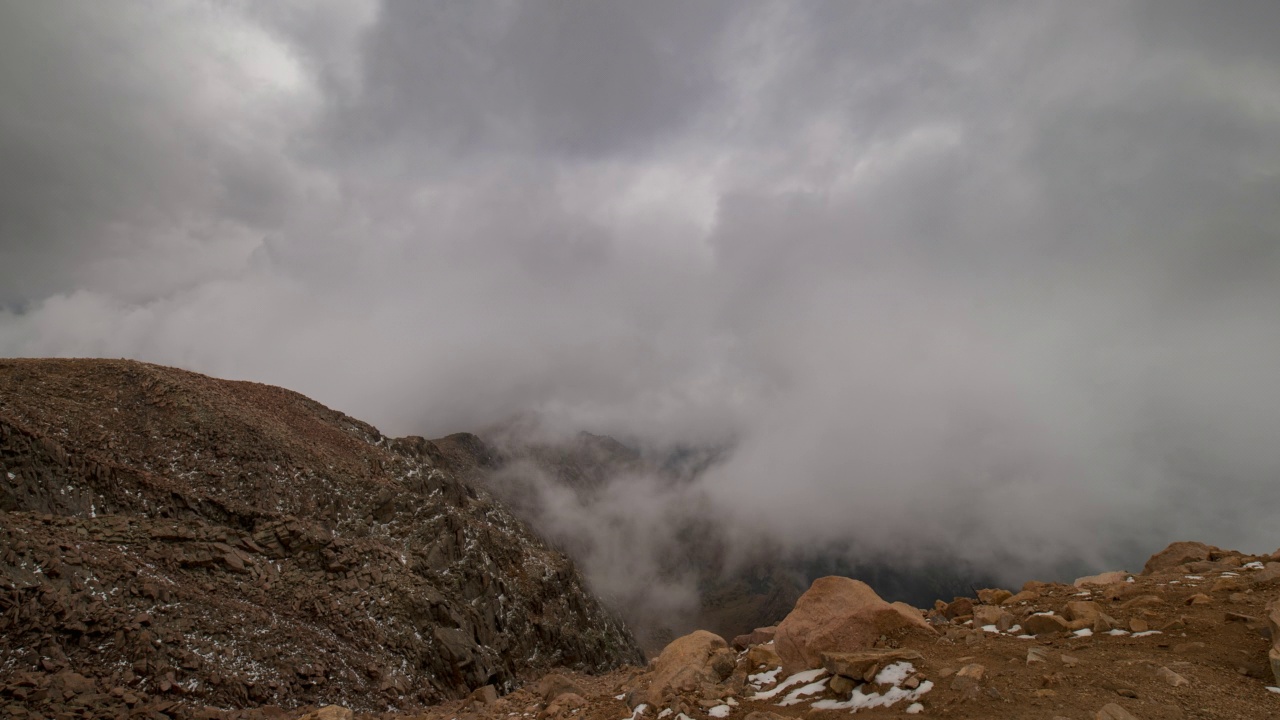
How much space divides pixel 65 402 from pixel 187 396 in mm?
6862

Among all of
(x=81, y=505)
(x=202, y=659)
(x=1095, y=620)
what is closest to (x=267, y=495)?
(x=81, y=505)

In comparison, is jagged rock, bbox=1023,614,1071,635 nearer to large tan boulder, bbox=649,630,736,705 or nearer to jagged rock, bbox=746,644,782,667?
jagged rock, bbox=746,644,782,667

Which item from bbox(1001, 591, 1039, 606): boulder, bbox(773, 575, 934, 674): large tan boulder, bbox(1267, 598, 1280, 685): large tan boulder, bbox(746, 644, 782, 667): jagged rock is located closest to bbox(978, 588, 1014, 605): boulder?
bbox(1001, 591, 1039, 606): boulder

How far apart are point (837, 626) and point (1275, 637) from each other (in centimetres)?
755

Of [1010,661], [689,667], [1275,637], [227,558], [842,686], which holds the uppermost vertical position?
[227,558]

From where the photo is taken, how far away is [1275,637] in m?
9.89

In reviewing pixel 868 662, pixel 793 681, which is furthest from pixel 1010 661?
pixel 793 681

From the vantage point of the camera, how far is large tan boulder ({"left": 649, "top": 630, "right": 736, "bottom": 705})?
46.9ft

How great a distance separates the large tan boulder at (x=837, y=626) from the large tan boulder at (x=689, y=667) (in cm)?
211

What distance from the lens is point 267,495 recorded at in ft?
122

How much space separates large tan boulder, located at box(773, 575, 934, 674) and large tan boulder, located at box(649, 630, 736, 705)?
2.11 m

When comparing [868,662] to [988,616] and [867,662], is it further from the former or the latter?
[988,616]

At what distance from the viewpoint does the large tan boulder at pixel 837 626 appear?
44.9ft

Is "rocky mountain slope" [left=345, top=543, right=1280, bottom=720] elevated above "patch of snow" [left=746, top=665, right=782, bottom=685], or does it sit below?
above
